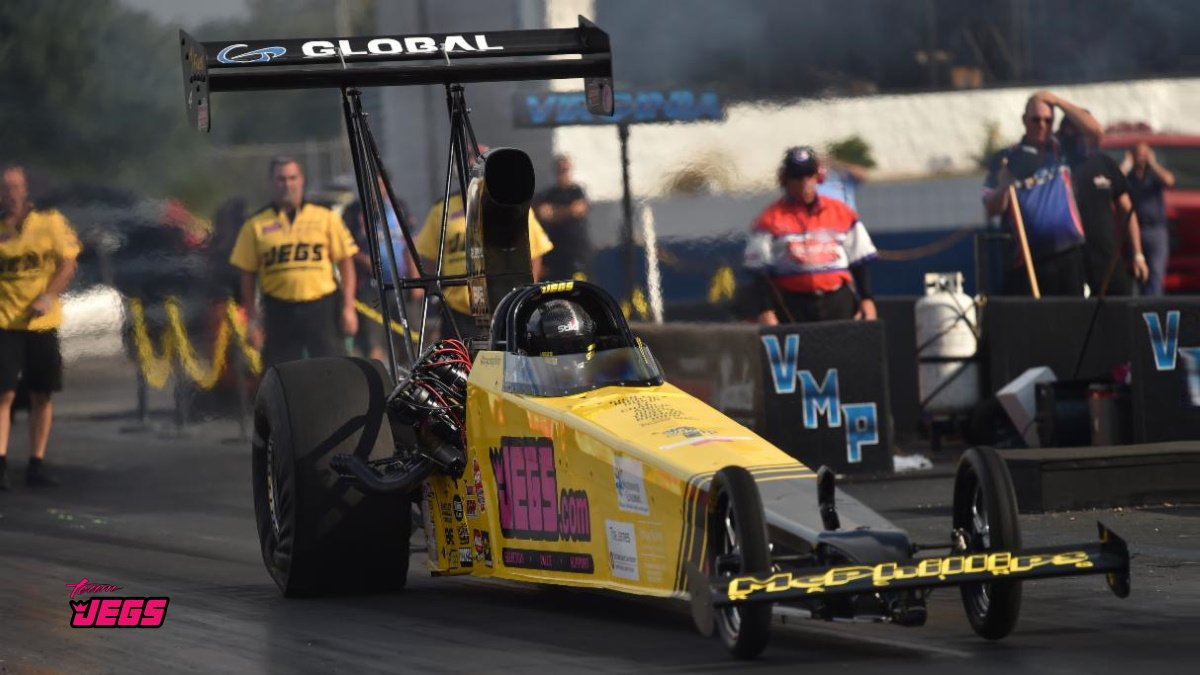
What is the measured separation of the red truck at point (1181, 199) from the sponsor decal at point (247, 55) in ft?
41.5

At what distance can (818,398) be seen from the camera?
42.3 ft

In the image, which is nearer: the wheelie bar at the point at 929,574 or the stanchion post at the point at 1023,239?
the wheelie bar at the point at 929,574

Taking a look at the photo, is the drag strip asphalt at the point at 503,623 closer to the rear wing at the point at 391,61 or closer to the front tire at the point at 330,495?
the front tire at the point at 330,495

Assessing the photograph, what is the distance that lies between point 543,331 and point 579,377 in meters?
0.26

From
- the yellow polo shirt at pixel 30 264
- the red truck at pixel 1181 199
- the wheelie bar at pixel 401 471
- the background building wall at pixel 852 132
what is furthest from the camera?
the red truck at pixel 1181 199

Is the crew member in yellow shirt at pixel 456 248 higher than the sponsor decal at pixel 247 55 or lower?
lower

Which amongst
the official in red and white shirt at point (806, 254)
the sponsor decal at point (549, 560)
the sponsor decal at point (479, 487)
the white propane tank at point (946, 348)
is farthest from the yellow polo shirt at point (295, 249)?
the sponsor decal at point (549, 560)

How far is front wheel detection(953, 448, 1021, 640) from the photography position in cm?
691

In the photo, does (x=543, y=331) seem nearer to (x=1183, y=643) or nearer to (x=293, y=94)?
(x=1183, y=643)

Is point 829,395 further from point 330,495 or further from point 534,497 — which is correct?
point 534,497

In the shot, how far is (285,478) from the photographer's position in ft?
29.9

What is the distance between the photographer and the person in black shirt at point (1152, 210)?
17609 millimetres

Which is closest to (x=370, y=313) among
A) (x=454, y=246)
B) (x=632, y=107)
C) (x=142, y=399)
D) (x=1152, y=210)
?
(x=142, y=399)

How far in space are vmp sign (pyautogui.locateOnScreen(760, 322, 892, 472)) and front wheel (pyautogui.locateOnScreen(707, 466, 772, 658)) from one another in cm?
583
